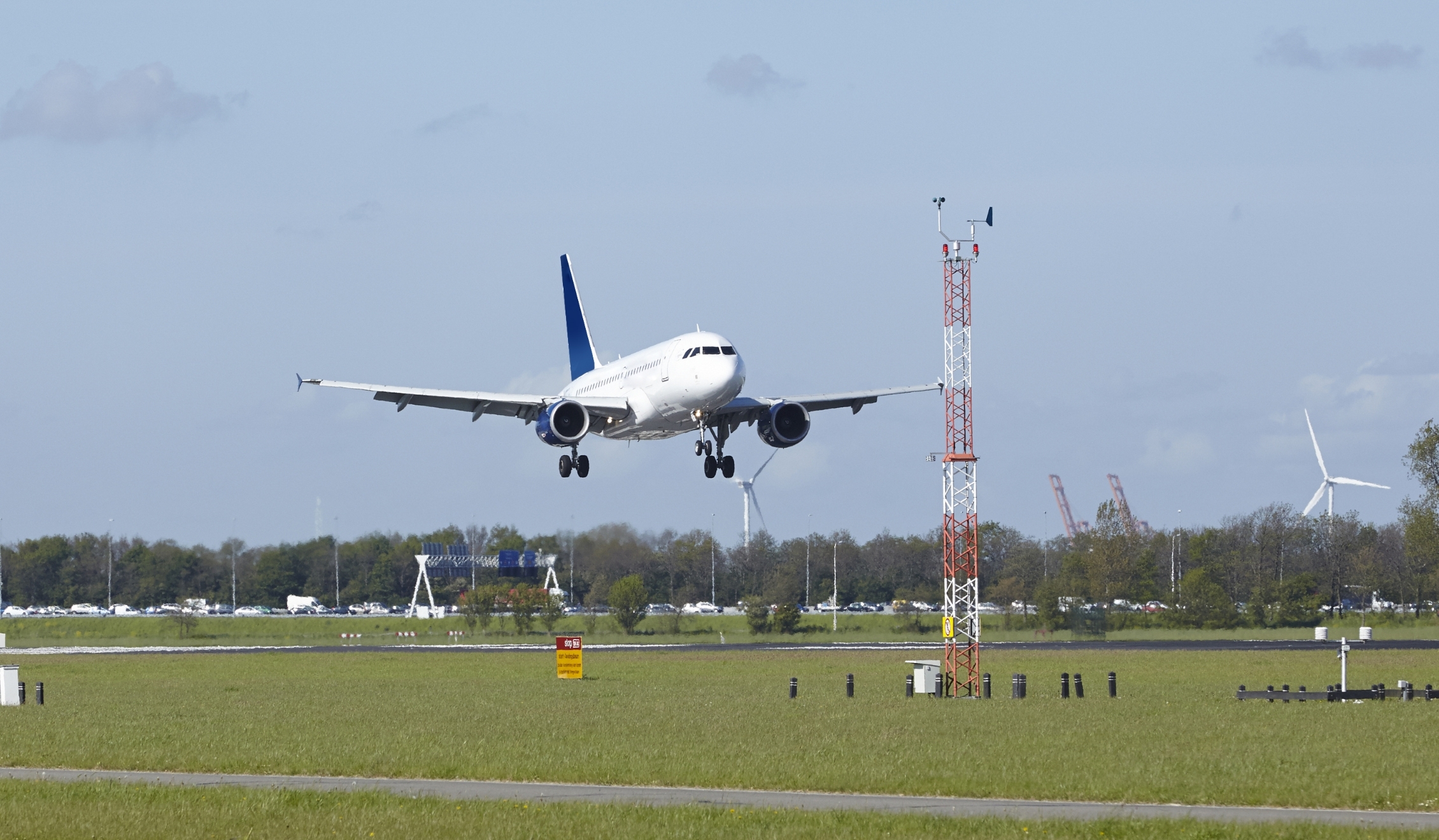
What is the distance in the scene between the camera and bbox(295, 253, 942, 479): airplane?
180 feet

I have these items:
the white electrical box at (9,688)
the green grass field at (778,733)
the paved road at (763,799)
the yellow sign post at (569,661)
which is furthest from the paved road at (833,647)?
the paved road at (763,799)

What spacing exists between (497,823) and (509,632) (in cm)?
11073

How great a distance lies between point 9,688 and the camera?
55.9 m

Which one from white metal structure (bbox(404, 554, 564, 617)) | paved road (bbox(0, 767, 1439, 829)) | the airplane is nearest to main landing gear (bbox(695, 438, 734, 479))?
the airplane

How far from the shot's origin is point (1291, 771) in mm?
31000

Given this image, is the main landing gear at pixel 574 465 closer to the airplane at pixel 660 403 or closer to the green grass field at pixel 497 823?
the airplane at pixel 660 403

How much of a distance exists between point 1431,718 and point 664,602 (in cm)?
13557

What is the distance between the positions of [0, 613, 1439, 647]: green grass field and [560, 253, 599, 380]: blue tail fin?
31943mm

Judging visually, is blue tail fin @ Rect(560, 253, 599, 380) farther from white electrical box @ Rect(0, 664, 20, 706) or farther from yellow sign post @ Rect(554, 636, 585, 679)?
white electrical box @ Rect(0, 664, 20, 706)

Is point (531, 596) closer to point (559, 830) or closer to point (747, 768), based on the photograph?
point (747, 768)

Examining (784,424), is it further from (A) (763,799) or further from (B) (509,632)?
(B) (509,632)

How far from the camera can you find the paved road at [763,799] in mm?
25234

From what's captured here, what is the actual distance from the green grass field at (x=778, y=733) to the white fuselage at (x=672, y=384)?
9656 mm

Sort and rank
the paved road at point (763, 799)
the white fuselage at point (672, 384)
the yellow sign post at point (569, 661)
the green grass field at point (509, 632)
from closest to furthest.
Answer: the paved road at point (763, 799), the white fuselage at point (672, 384), the yellow sign post at point (569, 661), the green grass field at point (509, 632)
